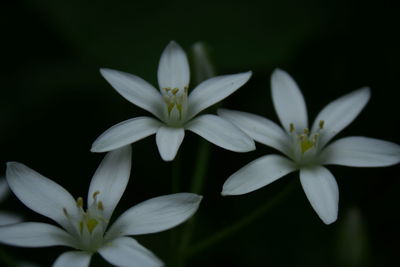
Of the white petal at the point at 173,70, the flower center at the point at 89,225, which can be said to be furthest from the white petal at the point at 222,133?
the flower center at the point at 89,225

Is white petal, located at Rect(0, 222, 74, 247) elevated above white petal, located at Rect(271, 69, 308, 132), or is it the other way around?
white petal, located at Rect(271, 69, 308, 132)

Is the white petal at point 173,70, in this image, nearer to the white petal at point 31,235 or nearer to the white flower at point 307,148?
the white flower at point 307,148

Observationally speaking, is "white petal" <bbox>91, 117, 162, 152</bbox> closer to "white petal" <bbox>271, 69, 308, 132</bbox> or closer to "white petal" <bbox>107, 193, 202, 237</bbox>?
"white petal" <bbox>107, 193, 202, 237</bbox>

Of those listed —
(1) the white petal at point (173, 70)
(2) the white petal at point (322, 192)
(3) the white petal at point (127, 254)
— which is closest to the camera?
(3) the white petal at point (127, 254)

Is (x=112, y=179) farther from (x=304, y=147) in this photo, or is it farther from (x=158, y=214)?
(x=304, y=147)

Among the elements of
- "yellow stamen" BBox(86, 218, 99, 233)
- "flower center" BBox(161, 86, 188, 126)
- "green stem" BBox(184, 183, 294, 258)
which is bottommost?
"green stem" BBox(184, 183, 294, 258)

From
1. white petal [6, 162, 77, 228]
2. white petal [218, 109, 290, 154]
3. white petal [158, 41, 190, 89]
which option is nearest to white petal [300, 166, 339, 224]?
white petal [218, 109, 290, 154]

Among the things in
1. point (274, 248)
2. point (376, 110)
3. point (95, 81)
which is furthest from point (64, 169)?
point (376, 110)

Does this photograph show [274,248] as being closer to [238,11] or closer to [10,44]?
[238,11]
